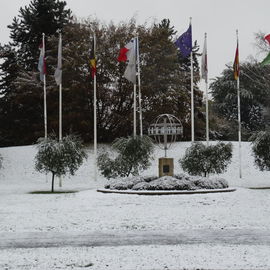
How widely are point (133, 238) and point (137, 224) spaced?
7.76 ft

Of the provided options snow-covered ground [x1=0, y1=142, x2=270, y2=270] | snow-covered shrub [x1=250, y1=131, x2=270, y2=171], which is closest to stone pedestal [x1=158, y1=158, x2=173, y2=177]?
snow-covered ground [x1=0, y1=142, x2=270, y2=270]

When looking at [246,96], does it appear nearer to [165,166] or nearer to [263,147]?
[263,147]

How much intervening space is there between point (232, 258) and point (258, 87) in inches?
1859

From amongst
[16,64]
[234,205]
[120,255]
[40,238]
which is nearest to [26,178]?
[16,64]

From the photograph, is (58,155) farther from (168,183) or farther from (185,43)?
(185,43)

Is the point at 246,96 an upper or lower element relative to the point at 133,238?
upper

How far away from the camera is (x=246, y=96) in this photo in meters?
53.7

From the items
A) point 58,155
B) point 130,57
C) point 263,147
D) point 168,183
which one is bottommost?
point 168,183

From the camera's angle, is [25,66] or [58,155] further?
[25,66]

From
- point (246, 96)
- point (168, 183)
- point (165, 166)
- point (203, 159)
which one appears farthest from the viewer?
point (246, 96)

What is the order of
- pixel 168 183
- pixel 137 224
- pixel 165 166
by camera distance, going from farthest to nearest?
pixel 165 166, pixel 168 183, pixel 137 224

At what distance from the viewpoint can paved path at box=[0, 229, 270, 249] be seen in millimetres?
10266

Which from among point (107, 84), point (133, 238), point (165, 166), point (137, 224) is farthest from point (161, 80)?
point (133, 238)

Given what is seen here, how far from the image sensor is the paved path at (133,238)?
10.3m
